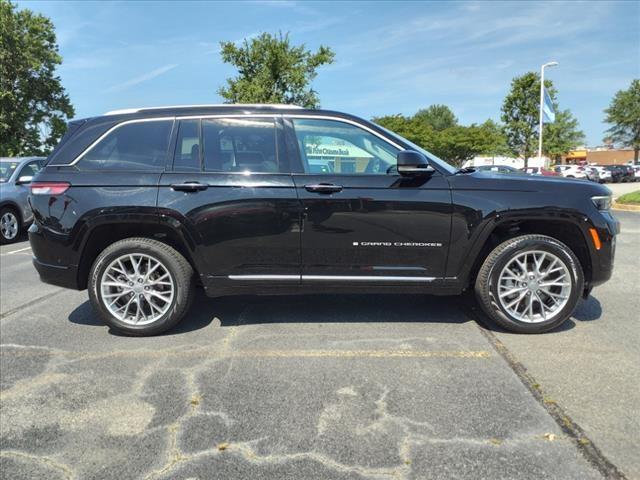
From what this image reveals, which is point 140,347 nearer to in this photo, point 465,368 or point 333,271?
point 333,271

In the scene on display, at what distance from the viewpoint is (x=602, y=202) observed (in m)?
4.09

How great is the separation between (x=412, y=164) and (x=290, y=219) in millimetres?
1064

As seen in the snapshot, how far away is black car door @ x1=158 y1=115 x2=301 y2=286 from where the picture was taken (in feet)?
13.1

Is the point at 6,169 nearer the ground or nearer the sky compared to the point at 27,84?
nearer the ground

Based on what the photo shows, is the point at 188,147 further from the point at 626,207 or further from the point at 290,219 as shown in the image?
the point at 626,207

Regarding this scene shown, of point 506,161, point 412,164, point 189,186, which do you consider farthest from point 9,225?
point 506,161

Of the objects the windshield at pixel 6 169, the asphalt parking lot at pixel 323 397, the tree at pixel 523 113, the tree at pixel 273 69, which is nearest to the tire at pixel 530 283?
the asphalt parking lot at pixel 323 397

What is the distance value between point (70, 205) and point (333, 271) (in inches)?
89.4

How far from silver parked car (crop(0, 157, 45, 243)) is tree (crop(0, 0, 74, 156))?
1947 cm

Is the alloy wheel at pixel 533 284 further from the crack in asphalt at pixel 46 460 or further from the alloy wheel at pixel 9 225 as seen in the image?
the alloy wheel at pixel 9 225

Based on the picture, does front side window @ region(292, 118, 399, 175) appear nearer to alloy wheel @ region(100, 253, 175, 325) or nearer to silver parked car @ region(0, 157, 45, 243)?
alloy wheel @ region(100, 253, 175, 325)

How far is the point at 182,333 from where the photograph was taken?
4316 mm

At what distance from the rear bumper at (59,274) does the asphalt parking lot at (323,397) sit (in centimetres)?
47

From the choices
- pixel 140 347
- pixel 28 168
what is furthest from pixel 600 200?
pixel 28 168
